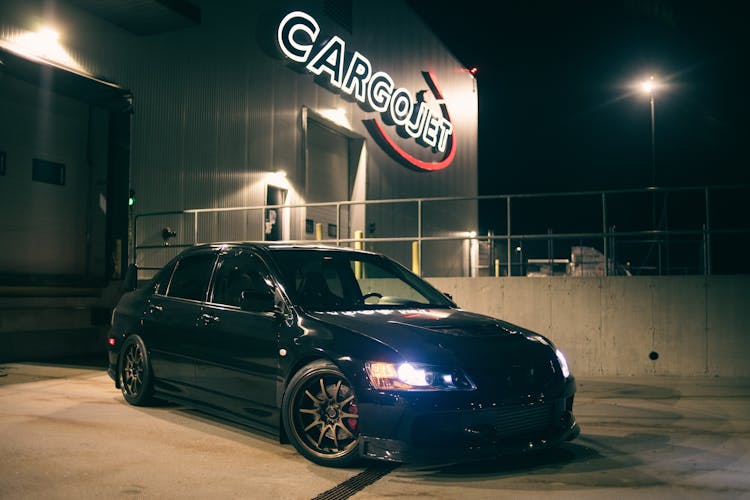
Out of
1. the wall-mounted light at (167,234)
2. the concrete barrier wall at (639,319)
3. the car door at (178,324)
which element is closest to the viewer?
the car door at (178,324)

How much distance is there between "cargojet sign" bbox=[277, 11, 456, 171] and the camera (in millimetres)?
17203

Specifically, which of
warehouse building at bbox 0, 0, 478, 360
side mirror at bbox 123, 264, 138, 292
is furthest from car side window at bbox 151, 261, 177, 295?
warehouse building at bbox 0, 0, 478, 360

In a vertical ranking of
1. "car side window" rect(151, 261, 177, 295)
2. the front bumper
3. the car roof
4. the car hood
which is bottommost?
the front bumper

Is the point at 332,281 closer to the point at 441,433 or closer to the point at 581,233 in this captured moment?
the point at 441,433

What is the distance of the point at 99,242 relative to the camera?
42.0 ft

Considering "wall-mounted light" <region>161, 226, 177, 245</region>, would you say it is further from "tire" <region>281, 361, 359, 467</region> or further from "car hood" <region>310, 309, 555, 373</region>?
"tire" <region>281, 361, 359, 467</region>

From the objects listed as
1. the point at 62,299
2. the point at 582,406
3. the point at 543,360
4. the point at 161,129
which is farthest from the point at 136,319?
the point at 161,129

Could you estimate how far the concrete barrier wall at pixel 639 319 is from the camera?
1028 centimetres

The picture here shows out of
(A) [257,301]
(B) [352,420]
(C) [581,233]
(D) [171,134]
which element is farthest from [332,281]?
(C) [581,233]

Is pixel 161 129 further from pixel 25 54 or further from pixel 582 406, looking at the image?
pixel 582 406

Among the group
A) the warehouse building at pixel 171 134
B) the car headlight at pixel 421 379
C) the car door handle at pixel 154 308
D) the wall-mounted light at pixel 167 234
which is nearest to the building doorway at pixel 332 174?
the warehouse building at pixel 171 134

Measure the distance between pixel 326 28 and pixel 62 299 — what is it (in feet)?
37.7

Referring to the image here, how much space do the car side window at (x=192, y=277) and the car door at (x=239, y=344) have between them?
166mm

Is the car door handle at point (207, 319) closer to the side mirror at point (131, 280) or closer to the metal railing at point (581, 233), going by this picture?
the side mirror at point (131, 280)
